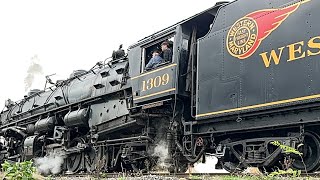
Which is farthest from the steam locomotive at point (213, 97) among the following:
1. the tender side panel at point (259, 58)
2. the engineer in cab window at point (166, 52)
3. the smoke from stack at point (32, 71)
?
the smoke from stack at point (32, 71)

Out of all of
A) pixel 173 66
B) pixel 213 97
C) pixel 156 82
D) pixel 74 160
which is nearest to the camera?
pixel 213 97

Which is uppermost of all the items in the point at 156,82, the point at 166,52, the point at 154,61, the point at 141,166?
the point at 166,52

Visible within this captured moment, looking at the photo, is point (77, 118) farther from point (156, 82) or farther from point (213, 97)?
point (213, 97)

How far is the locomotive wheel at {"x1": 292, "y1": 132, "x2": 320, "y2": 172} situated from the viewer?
538cm

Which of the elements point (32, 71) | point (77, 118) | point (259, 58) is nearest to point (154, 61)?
point (259, 58)

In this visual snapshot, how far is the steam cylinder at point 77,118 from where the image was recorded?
10.2 metres

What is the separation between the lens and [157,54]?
795 centimetres

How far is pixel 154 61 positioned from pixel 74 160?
4.52m

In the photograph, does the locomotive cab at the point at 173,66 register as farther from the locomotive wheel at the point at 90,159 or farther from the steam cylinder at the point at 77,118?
the locomotive wheel at the point at 90,159

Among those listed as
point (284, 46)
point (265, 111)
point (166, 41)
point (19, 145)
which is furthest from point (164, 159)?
point (19, 145)

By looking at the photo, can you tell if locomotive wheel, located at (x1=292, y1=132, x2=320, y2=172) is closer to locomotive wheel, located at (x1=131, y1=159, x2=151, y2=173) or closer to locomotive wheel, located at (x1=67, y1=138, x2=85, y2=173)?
locomotive wheel, located at (x1=131, y1=159, x2=151, y2=173)

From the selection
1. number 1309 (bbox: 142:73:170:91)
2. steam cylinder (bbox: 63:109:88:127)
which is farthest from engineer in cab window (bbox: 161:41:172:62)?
steam cylinder (bbox: 63:109:88:127)

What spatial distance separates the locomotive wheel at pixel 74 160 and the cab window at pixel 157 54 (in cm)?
360

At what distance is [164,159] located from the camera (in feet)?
26.3
